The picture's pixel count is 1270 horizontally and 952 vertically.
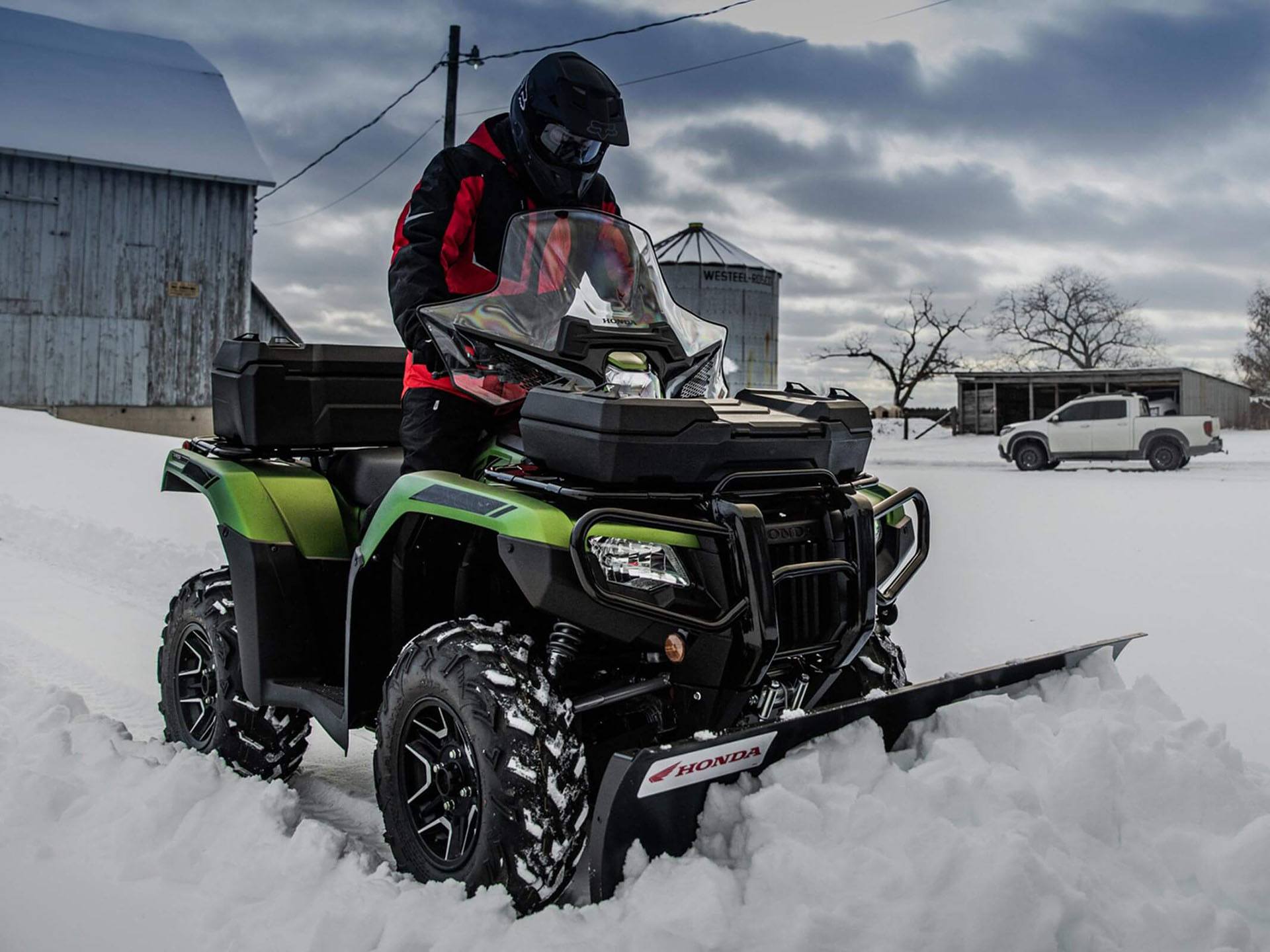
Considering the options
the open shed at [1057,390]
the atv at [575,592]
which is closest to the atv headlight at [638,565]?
the atv at [575,592]

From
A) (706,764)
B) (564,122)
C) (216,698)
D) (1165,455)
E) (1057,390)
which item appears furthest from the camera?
(1057,390)

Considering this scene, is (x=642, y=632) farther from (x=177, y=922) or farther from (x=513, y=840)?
(x=177, y=922)

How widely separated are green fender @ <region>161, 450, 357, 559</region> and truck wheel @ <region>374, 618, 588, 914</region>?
903 millimetres

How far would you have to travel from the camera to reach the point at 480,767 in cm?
253

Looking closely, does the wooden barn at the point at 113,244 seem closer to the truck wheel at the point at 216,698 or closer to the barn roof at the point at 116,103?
the barn roof at the point at 116,103

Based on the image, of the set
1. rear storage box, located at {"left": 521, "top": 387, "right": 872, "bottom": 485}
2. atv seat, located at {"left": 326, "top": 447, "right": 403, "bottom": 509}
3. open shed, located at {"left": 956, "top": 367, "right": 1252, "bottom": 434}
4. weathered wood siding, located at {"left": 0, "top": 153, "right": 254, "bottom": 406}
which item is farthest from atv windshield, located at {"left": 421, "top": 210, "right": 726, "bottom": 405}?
open shed, located at {"left": 956, "top": 367, "right": 1252, "bottom": 434}

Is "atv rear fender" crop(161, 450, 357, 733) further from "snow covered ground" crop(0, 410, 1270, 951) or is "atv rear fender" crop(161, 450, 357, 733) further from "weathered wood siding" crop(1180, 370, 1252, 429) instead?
"weathered wood siding" crop(1180, 370, 1252, 429)

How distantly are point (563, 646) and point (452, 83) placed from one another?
16.6 metres

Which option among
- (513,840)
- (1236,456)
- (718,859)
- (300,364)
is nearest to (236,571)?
(300,364)

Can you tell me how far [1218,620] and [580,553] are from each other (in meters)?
5.44

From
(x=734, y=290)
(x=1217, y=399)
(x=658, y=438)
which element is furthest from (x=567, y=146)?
(x=1217, y=399)

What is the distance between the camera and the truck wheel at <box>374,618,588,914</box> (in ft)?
8.13

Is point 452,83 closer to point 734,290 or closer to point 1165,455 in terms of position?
point 734,290

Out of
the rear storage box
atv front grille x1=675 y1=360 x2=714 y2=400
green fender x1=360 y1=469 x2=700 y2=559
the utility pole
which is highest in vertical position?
the utility pole
